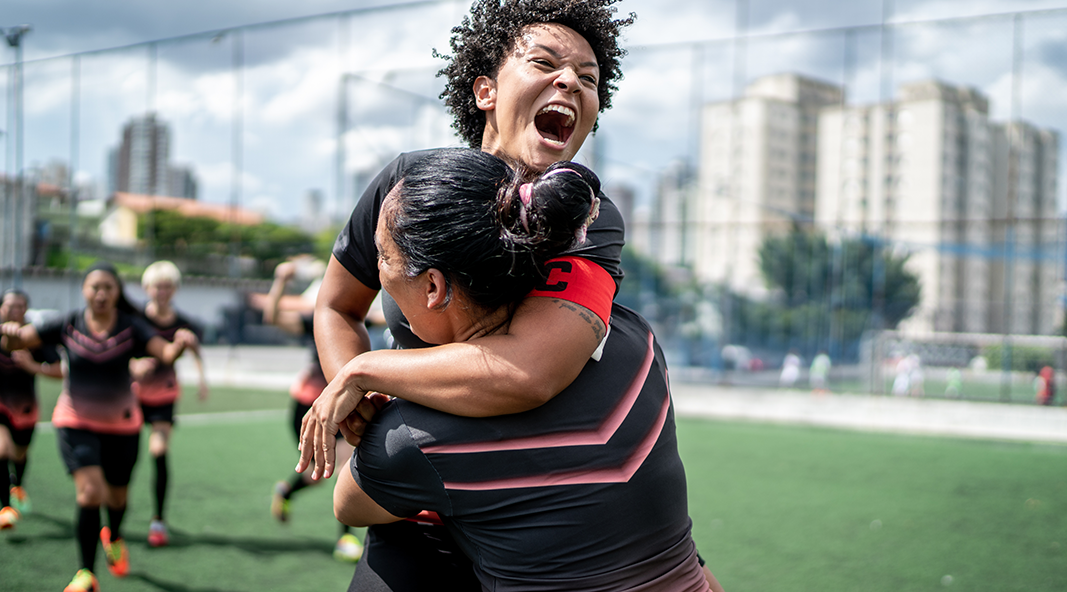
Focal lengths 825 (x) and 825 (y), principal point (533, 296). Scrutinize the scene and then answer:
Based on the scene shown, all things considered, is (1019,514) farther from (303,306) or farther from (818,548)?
(303,306)

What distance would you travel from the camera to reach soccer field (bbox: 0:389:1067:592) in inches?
211

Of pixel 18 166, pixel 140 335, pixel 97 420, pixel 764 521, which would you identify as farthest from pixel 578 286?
pixel 18 166

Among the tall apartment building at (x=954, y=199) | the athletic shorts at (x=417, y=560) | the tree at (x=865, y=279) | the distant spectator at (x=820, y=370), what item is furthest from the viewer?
the distant spectator at (x=820, y=370)

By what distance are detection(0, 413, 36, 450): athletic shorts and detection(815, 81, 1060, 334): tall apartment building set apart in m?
14.0

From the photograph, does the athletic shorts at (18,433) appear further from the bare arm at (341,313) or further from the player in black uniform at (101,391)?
the bare arm at (341,313)

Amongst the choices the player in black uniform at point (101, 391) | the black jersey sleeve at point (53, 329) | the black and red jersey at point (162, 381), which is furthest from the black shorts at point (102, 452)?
the black and red jersey at point (162, 381)

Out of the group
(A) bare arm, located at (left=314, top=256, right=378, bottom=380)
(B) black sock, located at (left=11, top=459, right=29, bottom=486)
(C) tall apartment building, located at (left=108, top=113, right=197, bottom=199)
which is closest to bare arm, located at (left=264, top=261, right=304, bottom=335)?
(B) black sock, located at (left=11, top=459, right=29, bottom=486)

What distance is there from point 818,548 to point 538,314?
18.1 feet

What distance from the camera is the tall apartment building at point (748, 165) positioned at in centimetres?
1764

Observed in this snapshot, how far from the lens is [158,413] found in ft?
22.9

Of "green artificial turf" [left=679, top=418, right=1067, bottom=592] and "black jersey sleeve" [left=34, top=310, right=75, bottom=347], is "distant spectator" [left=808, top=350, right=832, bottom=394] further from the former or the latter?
"black jersey sleeve" [left=34, top=310, right=75, bottom=347]

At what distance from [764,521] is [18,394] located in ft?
Result: 20.9

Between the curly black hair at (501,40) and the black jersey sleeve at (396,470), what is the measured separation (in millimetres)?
983

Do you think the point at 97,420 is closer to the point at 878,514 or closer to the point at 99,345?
the point at 99,345
